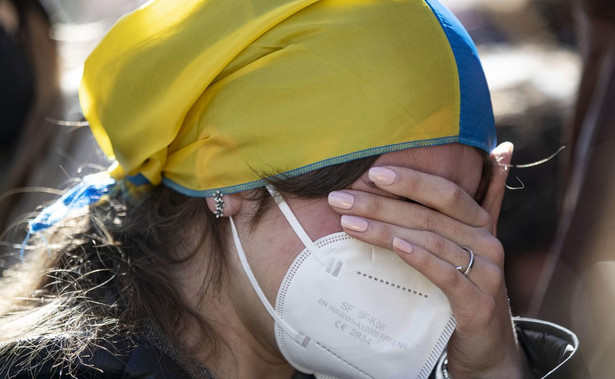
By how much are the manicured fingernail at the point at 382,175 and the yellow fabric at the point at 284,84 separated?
5 centimetres

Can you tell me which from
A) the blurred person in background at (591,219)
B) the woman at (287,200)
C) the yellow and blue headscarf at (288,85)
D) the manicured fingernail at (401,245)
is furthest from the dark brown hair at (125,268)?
the blurred person in background at (591,219)

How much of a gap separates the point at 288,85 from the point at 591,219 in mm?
1180

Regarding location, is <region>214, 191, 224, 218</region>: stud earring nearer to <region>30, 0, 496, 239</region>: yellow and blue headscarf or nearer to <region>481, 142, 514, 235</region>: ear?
<region>30, 0, 496, 239</region>: yellow and blue headscarf

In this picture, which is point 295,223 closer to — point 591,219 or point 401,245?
point 401,245

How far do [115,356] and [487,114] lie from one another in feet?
4.25

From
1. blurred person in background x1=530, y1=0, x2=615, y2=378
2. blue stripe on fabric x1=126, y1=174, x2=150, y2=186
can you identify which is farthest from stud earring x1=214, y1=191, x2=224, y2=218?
blurred person in background x1=530, y1=0, x2=615, y2=378

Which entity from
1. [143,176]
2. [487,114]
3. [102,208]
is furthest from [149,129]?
[487,114]

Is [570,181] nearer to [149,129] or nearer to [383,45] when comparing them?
[383,45]

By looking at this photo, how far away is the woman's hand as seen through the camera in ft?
6.69

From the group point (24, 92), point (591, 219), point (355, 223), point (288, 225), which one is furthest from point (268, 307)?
point (24, 92)

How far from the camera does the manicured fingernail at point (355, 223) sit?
2031mm

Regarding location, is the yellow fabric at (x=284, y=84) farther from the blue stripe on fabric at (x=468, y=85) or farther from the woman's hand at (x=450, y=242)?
the woman's hand at (x=450, y=242)

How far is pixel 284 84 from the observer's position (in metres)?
2.00

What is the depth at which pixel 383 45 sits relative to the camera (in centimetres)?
199
